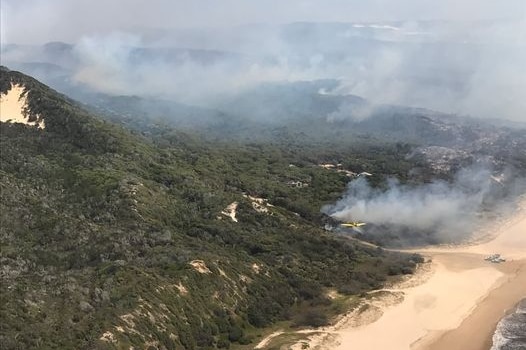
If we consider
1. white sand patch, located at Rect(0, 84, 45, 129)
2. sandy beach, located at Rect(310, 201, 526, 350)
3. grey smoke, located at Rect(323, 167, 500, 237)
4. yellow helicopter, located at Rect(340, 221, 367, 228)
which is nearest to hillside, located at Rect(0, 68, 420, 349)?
white sand patch, located at Rect(0, 84, 45, 129)

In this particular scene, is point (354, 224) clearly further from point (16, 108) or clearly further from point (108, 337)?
point (16, 108)

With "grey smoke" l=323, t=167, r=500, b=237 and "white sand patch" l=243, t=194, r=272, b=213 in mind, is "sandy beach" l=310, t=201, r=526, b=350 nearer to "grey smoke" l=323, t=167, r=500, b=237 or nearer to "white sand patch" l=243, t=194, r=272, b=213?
"grey smoke" l=323, t=167, r=500, b=237

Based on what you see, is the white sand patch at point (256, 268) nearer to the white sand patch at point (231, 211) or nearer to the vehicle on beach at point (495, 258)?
the white sand patch at point (231, 211)

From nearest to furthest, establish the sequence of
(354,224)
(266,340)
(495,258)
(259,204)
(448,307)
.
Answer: (266,340)
(448,307)
(495,258)
(354,224)
(259,204)

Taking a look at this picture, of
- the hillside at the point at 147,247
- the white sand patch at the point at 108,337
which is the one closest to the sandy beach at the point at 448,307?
the hillside at the point at 147,247

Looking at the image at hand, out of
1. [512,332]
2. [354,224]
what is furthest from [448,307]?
[354,224]

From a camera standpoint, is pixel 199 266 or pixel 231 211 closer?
pixel 199 266
